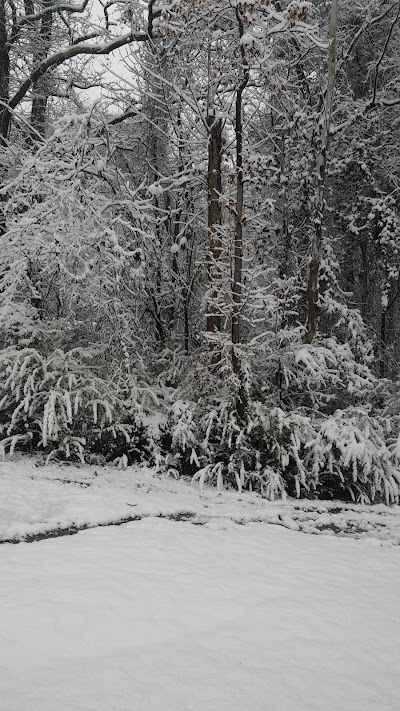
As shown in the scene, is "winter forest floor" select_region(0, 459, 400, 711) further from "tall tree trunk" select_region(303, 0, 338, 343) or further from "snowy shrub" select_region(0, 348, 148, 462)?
"tall tree trunk" select_region(303, 0, 338, 343)

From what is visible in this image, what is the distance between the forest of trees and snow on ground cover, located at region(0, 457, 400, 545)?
0.32 metres

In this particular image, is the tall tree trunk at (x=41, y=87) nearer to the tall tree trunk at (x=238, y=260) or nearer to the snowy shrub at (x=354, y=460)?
the tall tree trunk at (x=238, y=260)

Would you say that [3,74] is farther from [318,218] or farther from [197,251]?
[318,218]

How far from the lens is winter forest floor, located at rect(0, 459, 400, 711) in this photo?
7.26 ft

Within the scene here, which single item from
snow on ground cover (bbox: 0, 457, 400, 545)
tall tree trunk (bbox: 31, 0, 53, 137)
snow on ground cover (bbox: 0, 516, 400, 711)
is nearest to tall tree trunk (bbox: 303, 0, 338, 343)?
snow on ground cover (bbox: 0, 457, 400, 545)

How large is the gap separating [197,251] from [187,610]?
5.94 metres

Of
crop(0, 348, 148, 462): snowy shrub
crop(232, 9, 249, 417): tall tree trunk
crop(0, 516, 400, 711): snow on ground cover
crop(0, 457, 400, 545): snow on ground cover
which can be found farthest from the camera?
crop(232, 9, 249, 417): tall tree trunk

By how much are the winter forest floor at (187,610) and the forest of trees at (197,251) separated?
155 cm

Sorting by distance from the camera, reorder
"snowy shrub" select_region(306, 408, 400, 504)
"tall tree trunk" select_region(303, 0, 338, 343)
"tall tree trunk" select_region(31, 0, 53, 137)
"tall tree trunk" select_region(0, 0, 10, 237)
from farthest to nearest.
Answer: "tall tree trunk" select_region(31, 0, 53, 137)
"tall tree trunk" select_region(0, 0, 10, 237)
"tall tree trunk" select_region(303, 0, 338, 343)
"snowy shrub" select_region(306, 408, 400, 504)

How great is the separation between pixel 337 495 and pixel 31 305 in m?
4.92

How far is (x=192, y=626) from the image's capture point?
110 inches

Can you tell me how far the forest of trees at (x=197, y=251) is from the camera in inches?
252

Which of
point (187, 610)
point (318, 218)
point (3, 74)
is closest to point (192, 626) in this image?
point (187, 610)

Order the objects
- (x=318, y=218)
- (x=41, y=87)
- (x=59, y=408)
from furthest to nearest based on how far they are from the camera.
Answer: (x=41, y=87)
(x=318, y=218)
(x=59, y=408)
